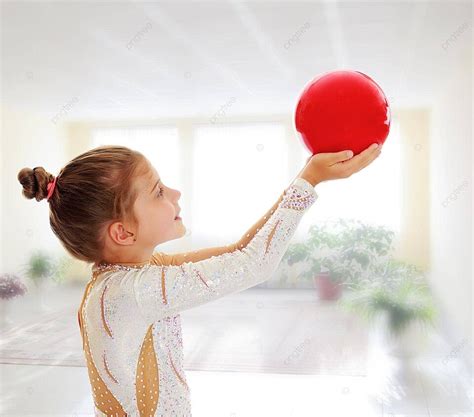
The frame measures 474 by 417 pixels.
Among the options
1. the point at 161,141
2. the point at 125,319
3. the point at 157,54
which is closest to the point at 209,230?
the point at 161,141

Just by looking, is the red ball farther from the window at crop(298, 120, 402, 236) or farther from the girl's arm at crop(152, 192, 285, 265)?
the window at crop(298, 120, 402, 236)

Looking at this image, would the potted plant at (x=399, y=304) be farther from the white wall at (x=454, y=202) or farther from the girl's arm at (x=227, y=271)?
the girl's arm at (x=227, y=271)

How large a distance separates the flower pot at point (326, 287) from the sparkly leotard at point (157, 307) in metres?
2.67

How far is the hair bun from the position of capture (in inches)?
41.2

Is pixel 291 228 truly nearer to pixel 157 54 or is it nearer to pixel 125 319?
pixel 125 319

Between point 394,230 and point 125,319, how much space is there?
280 cm

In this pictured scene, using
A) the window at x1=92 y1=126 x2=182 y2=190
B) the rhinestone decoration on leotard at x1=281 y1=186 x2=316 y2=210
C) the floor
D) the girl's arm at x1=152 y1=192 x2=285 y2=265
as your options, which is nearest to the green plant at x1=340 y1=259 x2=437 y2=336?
the floor

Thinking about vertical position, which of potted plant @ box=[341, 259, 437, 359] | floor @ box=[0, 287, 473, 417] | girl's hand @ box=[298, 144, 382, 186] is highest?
girl's hand @ box=[298, 144, 382, 186]

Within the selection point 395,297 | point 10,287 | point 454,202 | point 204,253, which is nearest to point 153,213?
point 204,253

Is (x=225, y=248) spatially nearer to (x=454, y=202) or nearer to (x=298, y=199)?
(x=298, y=199)

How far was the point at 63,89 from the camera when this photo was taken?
3939 mm

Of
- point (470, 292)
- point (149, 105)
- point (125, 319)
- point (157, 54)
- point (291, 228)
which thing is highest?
point (157, 54)

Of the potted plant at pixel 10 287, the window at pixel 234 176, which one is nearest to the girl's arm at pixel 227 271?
the window at pixel 234 176

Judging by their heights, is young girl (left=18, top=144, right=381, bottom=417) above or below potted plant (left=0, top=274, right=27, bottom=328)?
above
